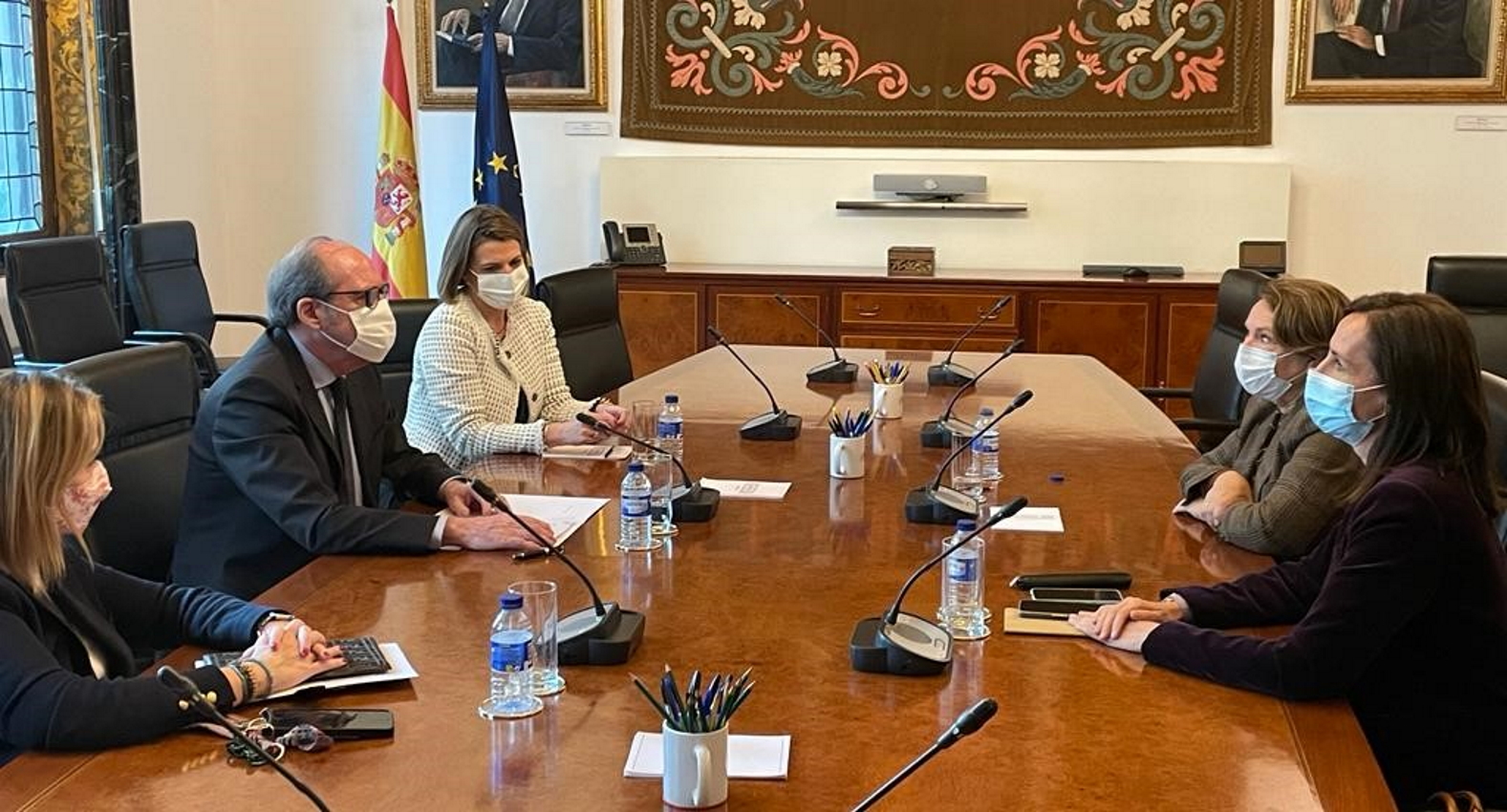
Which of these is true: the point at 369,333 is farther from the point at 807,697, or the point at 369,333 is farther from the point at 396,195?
the point at 396,195

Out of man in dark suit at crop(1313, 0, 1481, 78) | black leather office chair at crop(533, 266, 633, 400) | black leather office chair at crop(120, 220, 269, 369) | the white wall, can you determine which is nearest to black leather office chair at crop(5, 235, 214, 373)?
black leather office chair at crop(120, 220, 269, 369)

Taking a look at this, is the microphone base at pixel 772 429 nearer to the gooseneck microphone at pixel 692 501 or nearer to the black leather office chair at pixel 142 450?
the gooseneck microphone at pixel 692 501

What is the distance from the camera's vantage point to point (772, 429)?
352 cm

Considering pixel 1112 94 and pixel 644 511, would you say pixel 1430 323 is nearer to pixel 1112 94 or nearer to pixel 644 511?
pixel 644 511

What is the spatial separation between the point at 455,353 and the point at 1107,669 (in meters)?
2.01

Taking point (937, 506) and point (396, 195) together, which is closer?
point (937, 506)

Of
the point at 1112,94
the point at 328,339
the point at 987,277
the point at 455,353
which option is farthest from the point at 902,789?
the point at 1112,94

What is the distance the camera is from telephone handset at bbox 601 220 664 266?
6582mm

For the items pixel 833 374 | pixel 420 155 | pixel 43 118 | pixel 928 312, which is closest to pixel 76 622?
pixel 833 374

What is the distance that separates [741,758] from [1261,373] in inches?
61.7

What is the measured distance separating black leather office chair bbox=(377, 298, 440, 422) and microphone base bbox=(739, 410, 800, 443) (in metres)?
1.03

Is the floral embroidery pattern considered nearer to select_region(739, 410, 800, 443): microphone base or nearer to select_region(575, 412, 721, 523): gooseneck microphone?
select_region(739, 410, 800, 443): microphone base

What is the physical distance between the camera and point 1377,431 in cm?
211

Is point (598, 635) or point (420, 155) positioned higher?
point (420, 155)
